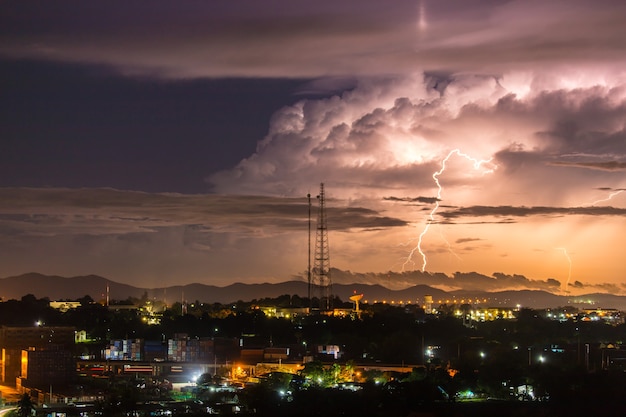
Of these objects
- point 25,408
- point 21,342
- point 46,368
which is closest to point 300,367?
point 46,368

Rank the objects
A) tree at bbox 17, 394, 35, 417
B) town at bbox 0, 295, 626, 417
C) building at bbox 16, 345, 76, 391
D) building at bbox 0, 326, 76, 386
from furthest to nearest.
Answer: building at bbox 0, 326, 76, 386 → building at bbox 16, 345, 76, 391 → town at bbox 0, 295, 626, 417 → tree at bbox 17, 394, 35, 417

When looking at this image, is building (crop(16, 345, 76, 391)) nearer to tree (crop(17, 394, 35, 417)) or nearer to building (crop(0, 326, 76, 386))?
building (crop(0, 326, 76, 386))

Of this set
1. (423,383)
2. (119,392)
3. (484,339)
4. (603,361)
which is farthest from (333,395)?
(484,339)

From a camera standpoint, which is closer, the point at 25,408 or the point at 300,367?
the point at 25,408

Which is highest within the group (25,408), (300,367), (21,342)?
(21,342)

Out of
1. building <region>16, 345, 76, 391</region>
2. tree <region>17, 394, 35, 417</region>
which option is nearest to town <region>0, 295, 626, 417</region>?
building <region>16, 345, 76, 391</region>

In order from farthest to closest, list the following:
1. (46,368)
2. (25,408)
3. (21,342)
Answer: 1. (21,342)
2. (46,368)
3. (25,408)

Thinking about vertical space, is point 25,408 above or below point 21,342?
below

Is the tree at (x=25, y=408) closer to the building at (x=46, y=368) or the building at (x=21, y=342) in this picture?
the building at (x=46, y=368)

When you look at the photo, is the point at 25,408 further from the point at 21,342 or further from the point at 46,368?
the point at 21,342

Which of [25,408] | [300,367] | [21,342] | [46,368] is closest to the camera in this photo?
[25,408]
